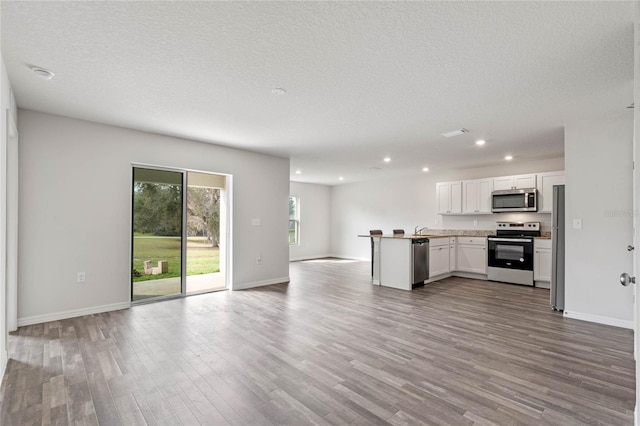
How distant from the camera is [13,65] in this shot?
2598 millimetres

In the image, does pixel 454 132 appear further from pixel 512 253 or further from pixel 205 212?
pixel 205 212

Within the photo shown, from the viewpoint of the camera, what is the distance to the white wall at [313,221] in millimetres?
9891

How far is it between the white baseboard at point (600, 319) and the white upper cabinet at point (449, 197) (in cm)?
355

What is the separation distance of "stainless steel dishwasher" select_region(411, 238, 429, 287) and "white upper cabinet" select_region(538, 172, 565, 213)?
2349 millimetres

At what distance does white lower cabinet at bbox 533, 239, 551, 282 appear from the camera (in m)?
5.68

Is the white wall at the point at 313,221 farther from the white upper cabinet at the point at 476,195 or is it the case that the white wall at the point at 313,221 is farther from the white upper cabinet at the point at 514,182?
the white upper cabinet at the point at 514,182

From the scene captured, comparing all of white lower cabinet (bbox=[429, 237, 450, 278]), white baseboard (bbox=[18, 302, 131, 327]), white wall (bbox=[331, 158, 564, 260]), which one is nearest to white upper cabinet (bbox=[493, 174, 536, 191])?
white wall (bbox=[331, 158, 564, 260])

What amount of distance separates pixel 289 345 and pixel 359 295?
2.26 m

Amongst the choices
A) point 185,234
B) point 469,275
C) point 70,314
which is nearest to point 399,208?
point 469,275

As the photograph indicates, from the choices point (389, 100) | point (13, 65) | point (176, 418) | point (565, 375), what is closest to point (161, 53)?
point (13, 65)

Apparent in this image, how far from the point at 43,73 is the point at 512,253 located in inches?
286

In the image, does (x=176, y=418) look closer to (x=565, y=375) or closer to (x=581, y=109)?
(x=565, y=375)

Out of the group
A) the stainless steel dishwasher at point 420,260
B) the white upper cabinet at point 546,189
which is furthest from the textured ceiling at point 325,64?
the stainless steel dishwasher at point 420,260

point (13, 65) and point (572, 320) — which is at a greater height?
point (13, 65)
